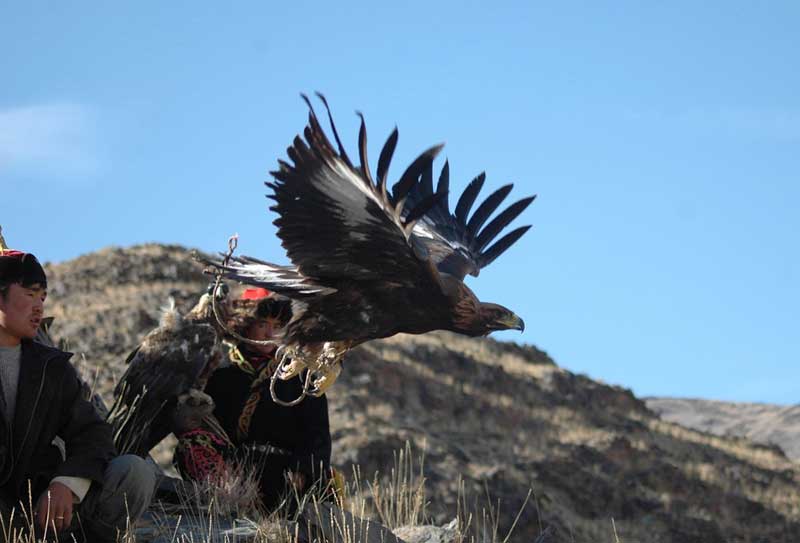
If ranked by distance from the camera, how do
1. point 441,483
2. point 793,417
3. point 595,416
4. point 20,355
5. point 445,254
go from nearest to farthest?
1. point 20,355
2. point 445,254
3. point 441,483
4. point 595,416
5. point 793,417

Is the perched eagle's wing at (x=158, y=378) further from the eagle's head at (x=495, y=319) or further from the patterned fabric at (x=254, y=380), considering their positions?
the eagle's head at (x=495, y=319)

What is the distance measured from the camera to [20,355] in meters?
5.80

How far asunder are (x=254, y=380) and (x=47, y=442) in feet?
5.42

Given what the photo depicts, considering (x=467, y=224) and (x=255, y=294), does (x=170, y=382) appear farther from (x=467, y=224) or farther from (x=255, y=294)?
(x=467, y=224)

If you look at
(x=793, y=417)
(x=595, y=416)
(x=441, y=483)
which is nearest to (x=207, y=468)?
(x=441, y=483)

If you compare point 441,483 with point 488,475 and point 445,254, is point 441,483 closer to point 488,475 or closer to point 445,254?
point 488,475

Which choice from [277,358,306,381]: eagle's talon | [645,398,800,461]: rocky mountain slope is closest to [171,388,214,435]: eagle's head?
[277,358,306,381]: eagle's talon

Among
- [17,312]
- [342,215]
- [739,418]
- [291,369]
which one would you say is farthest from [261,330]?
[739,418]

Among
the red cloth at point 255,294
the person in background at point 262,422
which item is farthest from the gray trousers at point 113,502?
the red cloth at point 255,294

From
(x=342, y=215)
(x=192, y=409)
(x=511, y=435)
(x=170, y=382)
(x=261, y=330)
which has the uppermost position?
(x=511, y=435)

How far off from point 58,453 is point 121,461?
0.28 metres

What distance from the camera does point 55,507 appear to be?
559 centimetres

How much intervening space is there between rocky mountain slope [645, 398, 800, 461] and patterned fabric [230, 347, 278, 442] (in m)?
38.1

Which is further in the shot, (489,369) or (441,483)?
(489,369)
